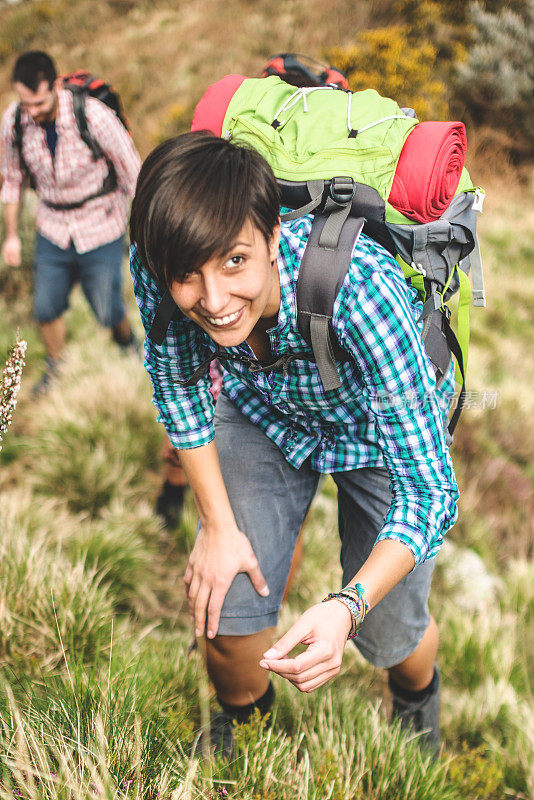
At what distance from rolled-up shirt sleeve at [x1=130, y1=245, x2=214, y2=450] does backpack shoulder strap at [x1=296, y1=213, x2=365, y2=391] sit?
0.52m

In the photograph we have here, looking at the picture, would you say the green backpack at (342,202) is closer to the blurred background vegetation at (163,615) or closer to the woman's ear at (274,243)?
the woman's ear at (274,243)

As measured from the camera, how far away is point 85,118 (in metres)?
4.19

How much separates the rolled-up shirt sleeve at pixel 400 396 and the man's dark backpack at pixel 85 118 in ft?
10.6

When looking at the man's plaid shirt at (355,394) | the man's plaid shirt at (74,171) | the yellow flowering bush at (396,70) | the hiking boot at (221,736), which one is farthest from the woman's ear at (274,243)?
the yellow flowering bush at (396,70)

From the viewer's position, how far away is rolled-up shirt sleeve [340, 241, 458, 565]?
161 cm

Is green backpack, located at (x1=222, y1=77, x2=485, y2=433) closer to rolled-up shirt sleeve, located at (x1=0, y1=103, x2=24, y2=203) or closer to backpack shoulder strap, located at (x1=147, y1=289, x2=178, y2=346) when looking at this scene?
backpack shoulder strap, located at (x1=147, y1=289, x2=178, y2=346)

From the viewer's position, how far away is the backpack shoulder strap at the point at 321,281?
1633 mm

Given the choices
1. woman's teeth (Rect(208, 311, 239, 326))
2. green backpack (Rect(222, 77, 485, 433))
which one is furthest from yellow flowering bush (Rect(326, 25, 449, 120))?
woman's teeth (Rect(208, 311, 239, 326))

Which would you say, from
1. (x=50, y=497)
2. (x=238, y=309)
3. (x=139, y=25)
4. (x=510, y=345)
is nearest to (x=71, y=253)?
(x=50, y=497)

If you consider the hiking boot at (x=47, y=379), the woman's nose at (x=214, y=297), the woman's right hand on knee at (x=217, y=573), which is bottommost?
the woman's right hand on knee at (x=217, y=573)

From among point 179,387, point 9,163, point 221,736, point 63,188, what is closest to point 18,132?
point 9,163

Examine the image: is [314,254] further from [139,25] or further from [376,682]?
[139,25]

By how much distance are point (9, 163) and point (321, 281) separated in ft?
12.1

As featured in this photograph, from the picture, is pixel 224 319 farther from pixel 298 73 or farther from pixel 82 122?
pixel 82 122
